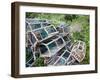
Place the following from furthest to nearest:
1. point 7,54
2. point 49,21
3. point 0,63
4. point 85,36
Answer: point 85,36 → point 49,21 → point 7,54 → point 0,63

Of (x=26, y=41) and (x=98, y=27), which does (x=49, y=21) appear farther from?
(x=98, y=27)

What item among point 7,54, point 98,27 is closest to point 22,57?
point 7,54

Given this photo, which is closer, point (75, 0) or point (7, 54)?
point (7, 54)

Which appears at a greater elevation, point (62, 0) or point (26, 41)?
point (62, 0)

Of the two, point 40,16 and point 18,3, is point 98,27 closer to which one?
point 40,16

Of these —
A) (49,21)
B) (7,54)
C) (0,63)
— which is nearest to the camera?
(0,63)

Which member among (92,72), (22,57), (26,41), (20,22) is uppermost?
(20,22)

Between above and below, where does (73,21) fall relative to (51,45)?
above
